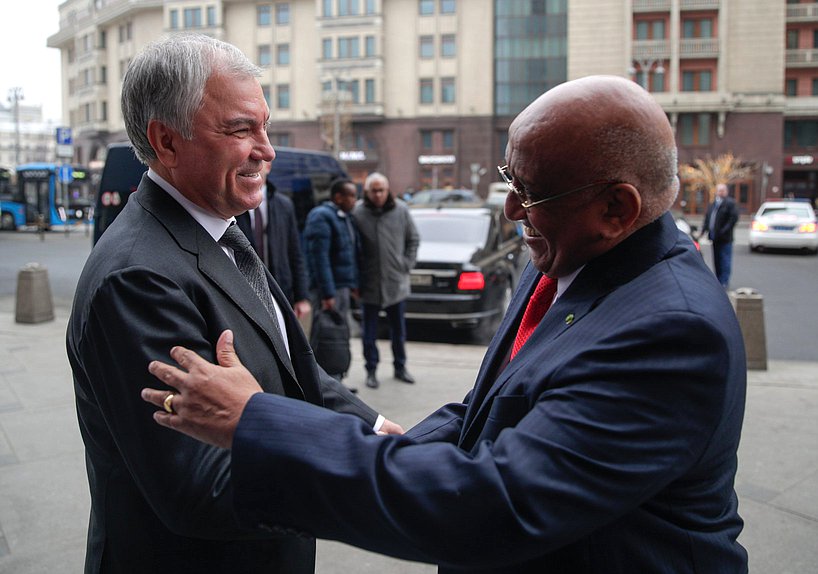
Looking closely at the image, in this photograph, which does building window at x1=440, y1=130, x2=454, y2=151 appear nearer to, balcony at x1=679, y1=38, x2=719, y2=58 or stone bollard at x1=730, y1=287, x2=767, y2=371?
balcony at x1=679, y1=38, x2=719, y2=58

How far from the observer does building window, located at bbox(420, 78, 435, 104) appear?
5356 centimetres

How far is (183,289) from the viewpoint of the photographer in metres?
1.59

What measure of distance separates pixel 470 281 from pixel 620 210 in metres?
7.24

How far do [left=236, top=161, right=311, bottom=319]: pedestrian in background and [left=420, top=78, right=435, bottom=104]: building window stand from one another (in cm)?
4958

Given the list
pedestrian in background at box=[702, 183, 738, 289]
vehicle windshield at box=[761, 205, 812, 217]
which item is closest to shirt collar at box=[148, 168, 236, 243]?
pedestrian in background at box=[702, 183, 738, 289]

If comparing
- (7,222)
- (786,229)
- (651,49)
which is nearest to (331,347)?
(786,229)

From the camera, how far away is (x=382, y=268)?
22.6ft

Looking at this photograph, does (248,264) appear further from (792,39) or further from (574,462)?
(792,39)

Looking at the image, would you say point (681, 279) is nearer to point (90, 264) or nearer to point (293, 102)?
point (90, 264)

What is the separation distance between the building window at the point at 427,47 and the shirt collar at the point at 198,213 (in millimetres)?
→ 54330

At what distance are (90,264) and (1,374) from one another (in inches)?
241

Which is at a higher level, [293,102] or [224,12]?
[224,12]

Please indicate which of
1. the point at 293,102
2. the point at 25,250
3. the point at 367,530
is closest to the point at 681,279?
the point at 367,530

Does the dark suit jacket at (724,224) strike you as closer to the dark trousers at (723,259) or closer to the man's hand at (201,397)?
the dark trousers at (723,259)
